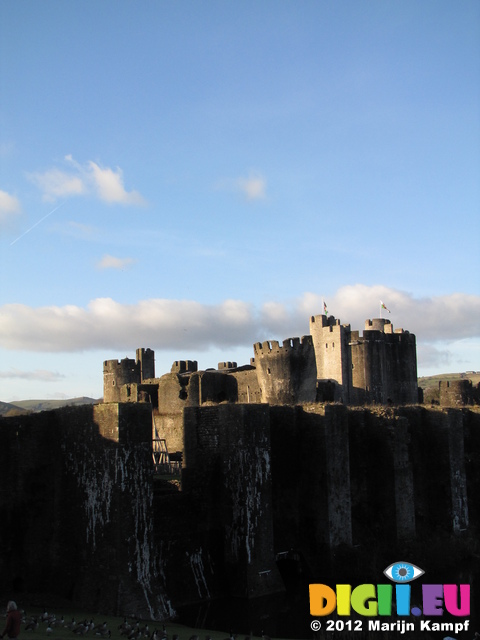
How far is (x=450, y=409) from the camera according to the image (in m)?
28.3

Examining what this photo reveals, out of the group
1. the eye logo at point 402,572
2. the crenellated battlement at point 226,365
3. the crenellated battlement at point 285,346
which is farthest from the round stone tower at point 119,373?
the eye logo at point 402,572

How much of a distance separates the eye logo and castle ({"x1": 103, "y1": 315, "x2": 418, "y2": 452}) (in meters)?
8.16

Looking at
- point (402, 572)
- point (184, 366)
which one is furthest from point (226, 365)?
point (402, 572)

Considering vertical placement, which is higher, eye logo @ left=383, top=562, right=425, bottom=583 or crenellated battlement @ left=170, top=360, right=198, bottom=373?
crenellated battlement @ left=170, top=360, right=198, bottom=373

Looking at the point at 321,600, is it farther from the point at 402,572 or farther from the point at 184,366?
the point at 184,366

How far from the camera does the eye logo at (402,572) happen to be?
22.5 m

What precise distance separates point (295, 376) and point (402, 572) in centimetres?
1368

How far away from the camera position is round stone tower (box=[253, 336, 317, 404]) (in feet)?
116

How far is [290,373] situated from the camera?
3553 cm

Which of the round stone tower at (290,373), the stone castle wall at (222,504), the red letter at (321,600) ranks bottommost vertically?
the red letter at (321,600)

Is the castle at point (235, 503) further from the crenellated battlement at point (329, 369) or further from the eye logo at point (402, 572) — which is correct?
the crenellated battlement at point (329, 369)

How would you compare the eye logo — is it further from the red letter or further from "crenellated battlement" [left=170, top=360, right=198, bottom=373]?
"crenellated battlement" [left=170, top=360, right=198, bottom=373]

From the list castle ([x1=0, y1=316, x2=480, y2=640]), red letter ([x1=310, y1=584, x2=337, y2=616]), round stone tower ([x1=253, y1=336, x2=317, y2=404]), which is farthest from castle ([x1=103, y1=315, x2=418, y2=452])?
red letter ([x1=310, y1=584, x2=337, y2=616])

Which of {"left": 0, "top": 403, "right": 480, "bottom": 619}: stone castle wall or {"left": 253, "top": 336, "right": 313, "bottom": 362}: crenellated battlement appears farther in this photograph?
{"left": 253, "top": 336, "right": 313, "bottom": 362}: crenellated battlement
